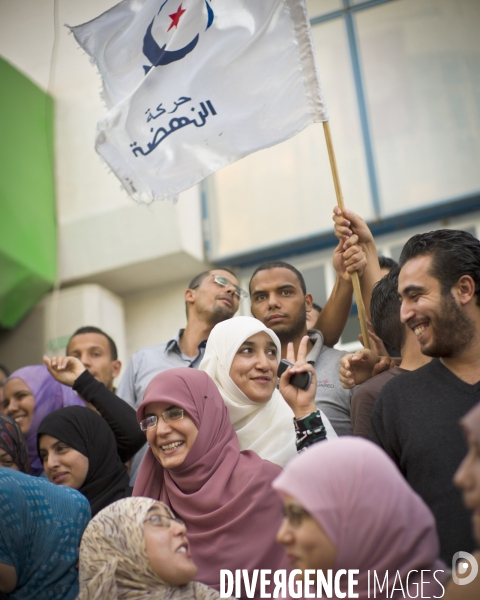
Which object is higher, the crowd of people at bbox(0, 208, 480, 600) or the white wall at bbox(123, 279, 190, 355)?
the white wall at bbox(123, 279, 190, 355)

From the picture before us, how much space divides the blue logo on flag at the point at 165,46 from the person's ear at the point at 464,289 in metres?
2.12

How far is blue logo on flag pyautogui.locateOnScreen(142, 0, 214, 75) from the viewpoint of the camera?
3.93 m

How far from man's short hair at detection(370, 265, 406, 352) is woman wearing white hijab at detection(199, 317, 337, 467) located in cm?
42

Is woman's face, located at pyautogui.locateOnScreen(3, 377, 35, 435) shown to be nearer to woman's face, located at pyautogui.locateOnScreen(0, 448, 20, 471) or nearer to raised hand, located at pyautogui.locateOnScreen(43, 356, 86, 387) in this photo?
raised hand, located at pyautogui.locateOnScreen(43, 356, 86, 387)

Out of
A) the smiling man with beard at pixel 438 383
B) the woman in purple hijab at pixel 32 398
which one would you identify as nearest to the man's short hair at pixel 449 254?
the smiling man with beard at pixel 438 383

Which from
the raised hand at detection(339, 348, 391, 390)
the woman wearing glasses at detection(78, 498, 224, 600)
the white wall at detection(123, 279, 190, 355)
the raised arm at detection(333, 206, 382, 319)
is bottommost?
the woman wearing glasses at detection(78, 498, 224, 600)

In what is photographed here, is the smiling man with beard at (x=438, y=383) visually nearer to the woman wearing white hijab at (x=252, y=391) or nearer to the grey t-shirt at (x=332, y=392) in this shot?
the woman wearing white hijab at (x=252, y=391)

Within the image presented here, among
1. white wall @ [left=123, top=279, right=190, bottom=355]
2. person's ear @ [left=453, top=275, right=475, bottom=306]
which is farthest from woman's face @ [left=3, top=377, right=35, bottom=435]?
white wall @ [left=123, top=279, right=190, bottom=355]

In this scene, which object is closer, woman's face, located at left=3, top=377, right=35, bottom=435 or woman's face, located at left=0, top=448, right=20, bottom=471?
woman's face, located at left=0, top=448, right=20, bottom=471

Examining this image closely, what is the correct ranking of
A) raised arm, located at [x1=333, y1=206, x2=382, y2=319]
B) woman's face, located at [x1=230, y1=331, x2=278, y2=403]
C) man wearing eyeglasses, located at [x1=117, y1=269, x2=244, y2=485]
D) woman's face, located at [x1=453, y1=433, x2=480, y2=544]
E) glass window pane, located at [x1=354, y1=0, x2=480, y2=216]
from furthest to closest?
glass window pane, located at [x1=354, y1=0, x2=480, y2=216] < man wearing eyeglasses, located at [x1=117, y1=269, x2=244, y2=485] < raised arm, located at [x1=333, y1=206, x2=382, y2=319] < woman's face, located at [x1=230, y1=331, x2=278, y2=403] < woman's face, located at [x1=453, y1=433, x2=480, y2=544]

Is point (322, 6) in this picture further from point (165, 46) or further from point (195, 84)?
point (195, 84)

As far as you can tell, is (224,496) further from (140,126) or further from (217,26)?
(217,26)

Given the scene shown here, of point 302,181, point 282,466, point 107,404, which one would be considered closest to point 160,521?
point 282,466

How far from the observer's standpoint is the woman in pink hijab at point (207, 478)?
8.06 ft
